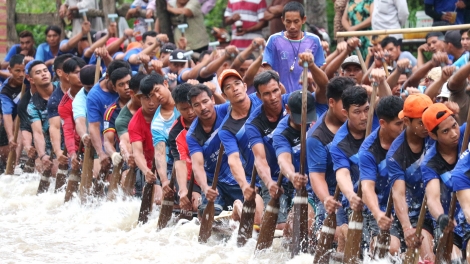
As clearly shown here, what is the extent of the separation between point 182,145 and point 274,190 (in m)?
1.52

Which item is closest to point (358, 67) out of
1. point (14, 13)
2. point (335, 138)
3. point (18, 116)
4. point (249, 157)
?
point (249, 157)

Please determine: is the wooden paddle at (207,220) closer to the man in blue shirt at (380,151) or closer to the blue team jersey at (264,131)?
the blue team jersey at (264,131)

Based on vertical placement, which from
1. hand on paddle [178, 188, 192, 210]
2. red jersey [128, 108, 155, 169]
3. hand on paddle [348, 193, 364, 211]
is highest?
red jersey [128, 108, 155, 169]

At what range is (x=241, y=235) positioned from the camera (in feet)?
28.6

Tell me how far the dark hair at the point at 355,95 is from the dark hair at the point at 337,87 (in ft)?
0.56

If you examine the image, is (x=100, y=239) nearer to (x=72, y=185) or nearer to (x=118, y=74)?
(x=118, y=74)

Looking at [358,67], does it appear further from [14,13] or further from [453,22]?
[14,13]

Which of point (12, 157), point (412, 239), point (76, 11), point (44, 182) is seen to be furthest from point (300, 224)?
point (76, 11)

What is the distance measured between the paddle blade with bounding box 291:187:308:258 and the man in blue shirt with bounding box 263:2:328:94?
196 centimetres

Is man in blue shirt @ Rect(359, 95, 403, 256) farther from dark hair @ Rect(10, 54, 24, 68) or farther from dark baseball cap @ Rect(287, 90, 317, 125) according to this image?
dark hair @ Rect(10, 54, 24, 68)

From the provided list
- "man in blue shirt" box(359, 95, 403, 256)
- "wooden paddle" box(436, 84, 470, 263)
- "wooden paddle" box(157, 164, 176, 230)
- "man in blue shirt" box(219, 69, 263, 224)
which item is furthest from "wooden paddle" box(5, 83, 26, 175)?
"wooden paddle" box(436, 84, 470, 263)

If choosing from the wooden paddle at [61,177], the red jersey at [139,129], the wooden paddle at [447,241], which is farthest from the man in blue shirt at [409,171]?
the wooden paddle at [61,177]

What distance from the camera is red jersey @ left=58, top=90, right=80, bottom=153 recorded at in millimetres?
12188

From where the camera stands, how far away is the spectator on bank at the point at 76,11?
Result: 15.3 meters
